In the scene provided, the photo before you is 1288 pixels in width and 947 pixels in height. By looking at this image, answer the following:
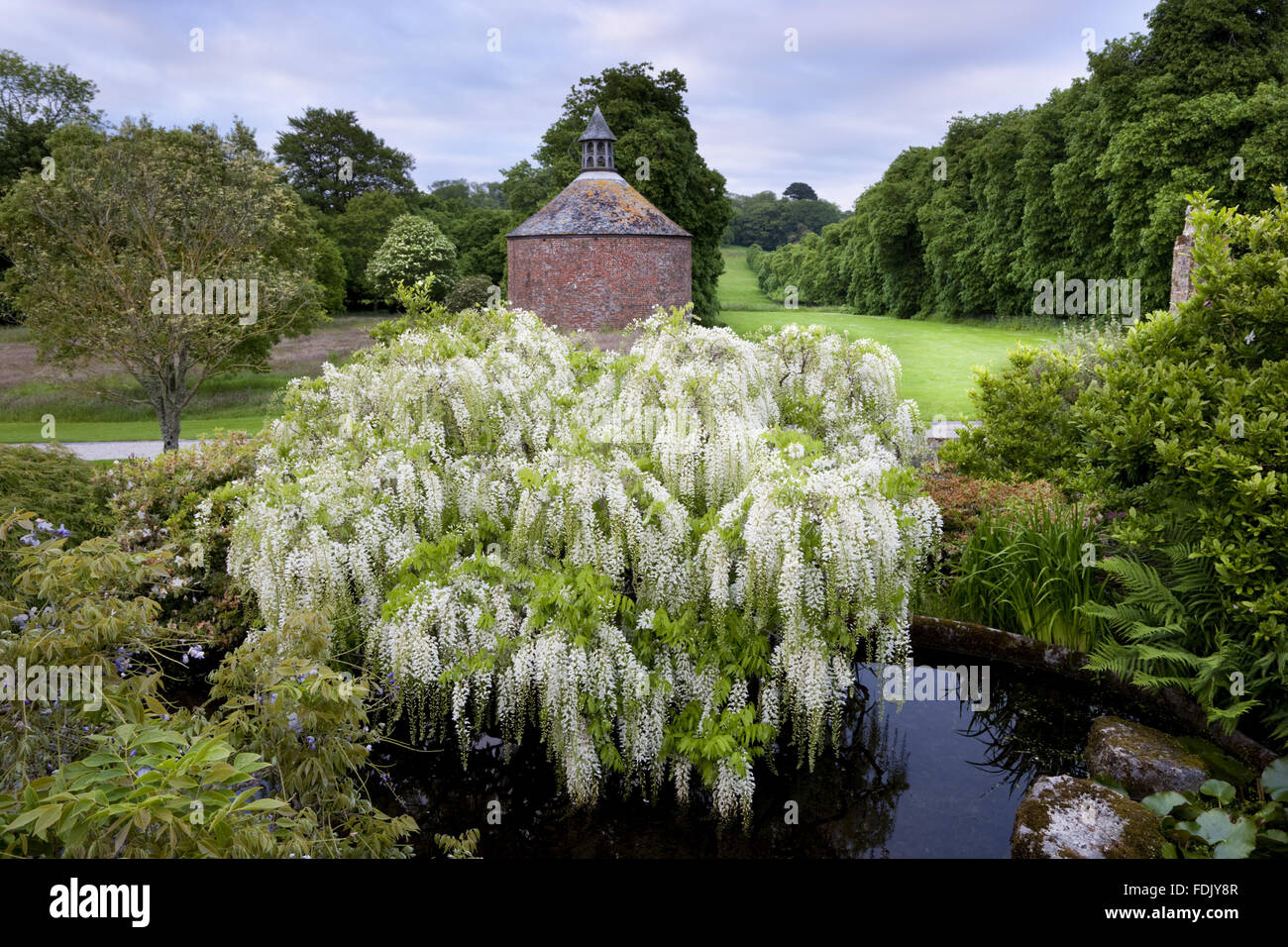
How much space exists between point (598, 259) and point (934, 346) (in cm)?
1531

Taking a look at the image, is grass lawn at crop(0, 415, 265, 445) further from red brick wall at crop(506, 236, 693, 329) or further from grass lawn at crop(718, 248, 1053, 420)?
grass lawn at crop(718, 248, 1053, 420)

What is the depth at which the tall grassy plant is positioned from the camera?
7.69 meters

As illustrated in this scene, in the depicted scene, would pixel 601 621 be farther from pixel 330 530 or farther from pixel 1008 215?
pixel 1008 215

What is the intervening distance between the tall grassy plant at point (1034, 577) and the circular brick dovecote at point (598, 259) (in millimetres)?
26665

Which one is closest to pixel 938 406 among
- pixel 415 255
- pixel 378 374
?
pixel 378 374

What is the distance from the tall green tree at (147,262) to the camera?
57.4 feet

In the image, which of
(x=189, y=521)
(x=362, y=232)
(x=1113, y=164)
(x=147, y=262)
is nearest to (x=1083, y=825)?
(x=189, y=521)

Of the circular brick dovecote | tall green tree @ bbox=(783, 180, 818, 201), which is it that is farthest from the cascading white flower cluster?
tall green tree @ bbox=(783, 180, 818, 201)

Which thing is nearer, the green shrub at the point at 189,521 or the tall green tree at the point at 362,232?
the green shrub at the point at 189,521

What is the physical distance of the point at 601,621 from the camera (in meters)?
5.65

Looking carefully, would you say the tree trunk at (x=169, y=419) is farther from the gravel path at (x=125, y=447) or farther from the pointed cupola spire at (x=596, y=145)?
the pointed cupola spire at (x=596, y=145)

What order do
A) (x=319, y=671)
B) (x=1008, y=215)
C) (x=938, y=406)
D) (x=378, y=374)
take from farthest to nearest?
1. (x=1008, y=215)
2. (x=938, y=406)
3. (x=378, y=374)
4. (x=319, y=671)

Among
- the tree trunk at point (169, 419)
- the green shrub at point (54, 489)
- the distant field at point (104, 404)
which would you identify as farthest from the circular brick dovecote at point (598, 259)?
the green shrub at point (54, 489)
